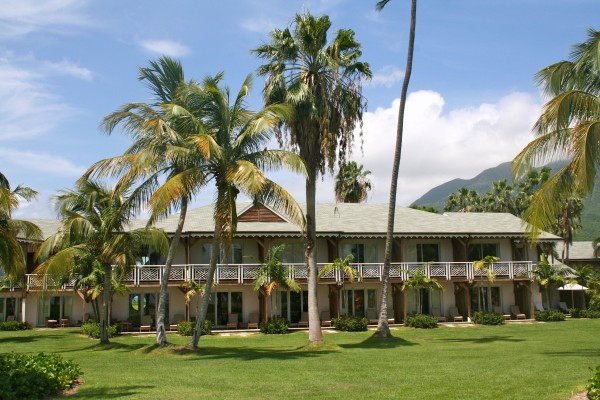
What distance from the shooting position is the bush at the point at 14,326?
32.7m

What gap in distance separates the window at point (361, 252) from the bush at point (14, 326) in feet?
56.9

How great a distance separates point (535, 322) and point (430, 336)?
34.2 ft

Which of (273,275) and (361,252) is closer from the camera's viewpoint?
(273,275)

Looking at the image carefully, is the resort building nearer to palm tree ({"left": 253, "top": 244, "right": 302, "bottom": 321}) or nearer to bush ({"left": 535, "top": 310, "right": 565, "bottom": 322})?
bush ({"left": 535, "top": 310, "right": 565, "bottom": 322})

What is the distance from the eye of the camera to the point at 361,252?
119ft

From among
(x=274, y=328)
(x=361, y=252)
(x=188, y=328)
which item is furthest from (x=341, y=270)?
(x=188, y=328)

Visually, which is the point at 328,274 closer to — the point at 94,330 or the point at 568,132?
the point at 94,330

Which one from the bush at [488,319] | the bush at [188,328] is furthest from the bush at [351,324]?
the bush at [488,319]

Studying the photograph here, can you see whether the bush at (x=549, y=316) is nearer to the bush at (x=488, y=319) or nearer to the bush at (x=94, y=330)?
the bush at (x=488, y=319)

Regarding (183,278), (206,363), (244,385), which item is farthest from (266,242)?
(244,385)

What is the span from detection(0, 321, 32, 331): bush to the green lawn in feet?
11.5

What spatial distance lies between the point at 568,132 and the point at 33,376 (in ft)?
44.2

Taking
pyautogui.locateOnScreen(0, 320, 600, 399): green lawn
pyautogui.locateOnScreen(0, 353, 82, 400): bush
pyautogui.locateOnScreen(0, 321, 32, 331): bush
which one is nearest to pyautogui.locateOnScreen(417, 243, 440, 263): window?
pyautogui.locateOnScreen(0, 320, 600, 399): green lawn

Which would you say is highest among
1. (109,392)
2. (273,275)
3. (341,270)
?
(341,270)
